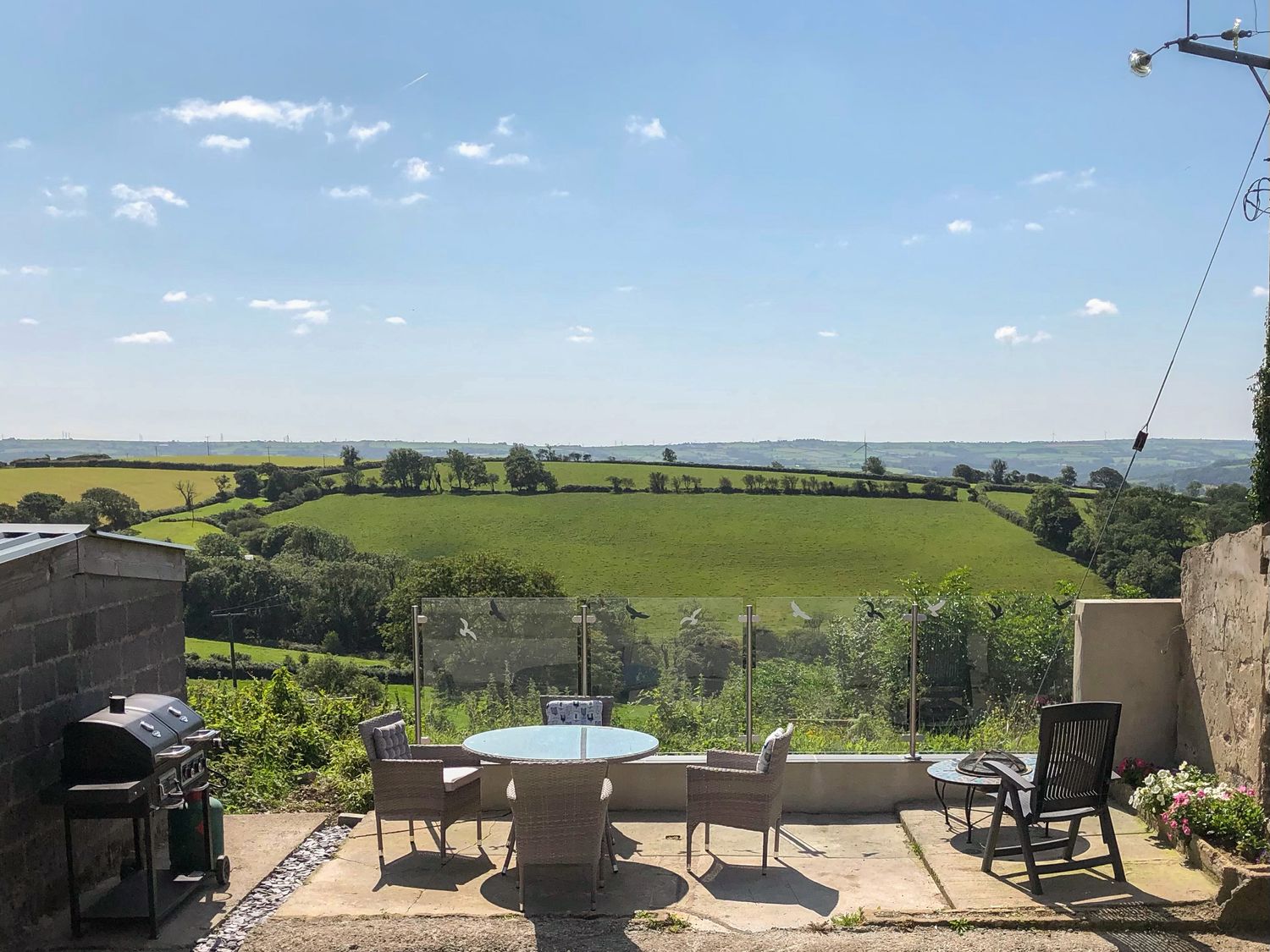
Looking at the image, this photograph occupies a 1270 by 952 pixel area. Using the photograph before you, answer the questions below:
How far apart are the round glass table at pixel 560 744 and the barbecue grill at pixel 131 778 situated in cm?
156

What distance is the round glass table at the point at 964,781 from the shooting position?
5.82m

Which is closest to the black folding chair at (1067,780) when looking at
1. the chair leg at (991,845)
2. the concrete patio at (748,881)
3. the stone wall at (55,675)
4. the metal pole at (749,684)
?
the chair leg at (991,845)

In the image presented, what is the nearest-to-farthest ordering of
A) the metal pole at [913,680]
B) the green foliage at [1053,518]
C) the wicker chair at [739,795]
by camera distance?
the wicker chair at [739,795], the metal pole at [913,680], the green foliage at [1053,518]

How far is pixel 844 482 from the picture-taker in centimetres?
6088

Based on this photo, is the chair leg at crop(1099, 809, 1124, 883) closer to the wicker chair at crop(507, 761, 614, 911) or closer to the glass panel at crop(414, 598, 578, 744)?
the wicker chair at crop(507, 761, 614, 911)

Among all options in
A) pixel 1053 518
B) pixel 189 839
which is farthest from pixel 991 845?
pixel 1053 518

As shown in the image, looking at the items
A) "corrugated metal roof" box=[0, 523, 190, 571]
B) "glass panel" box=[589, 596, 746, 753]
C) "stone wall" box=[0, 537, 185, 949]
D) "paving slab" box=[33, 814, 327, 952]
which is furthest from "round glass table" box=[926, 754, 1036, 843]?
"corrugated metal roof" box=[0, 523, 190, 571]

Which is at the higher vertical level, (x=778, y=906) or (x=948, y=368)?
(x=948, y=368)

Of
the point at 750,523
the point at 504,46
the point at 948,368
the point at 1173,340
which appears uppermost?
the point at 504,46

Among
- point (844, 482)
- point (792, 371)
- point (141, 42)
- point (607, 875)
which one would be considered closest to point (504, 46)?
point (141, 42)

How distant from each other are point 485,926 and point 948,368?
3311 cm

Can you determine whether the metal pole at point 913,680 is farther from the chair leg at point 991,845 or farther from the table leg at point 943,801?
the chair leg at point 991,845

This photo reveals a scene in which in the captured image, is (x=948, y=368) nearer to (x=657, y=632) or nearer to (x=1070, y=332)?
(x=1070, y=332)

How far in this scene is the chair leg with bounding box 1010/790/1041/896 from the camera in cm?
514
